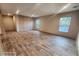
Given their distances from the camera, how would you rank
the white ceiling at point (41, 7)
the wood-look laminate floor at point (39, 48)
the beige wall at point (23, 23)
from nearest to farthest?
the white ceiling at point (41, 7) < the wood-look laminate floor at point (39, 48) < the beige wall at point (23, 23)

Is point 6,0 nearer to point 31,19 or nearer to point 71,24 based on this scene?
point 71,24

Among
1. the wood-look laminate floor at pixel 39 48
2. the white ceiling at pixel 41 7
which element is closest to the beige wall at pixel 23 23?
the white ceiling at pixel 41 7

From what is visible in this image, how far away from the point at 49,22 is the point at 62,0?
19.1 feet

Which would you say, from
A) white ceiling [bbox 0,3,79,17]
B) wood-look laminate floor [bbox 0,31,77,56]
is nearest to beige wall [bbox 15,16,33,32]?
white ceiling [bbox 0,3,79,17]

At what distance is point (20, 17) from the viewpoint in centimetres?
790

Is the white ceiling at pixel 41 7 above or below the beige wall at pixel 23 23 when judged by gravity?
above

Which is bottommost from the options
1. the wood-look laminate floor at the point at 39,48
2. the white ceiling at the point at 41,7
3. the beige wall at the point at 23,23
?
the wood-look laminate floor at the point at 39,48

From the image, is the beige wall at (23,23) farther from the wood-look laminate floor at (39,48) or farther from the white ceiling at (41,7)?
the wood-look laminate floor at (39,48)

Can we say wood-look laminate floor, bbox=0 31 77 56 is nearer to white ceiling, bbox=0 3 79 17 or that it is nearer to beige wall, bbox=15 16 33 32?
white ceiling, bbox=0 3 79 17

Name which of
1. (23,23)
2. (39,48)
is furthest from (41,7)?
(23,23)

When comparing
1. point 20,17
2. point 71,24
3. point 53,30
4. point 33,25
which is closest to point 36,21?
point 33,25

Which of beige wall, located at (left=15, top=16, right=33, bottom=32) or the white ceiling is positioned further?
beige wall, located at (left=15, top=16, right=33, bottom=32)

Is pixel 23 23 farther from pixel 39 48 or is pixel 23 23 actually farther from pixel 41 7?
pixel 39 48

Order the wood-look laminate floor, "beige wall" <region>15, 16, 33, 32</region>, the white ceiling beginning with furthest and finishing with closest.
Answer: "beige wall" <region>15, 16, 33, 32</region> → the wood-look laminate floor → the white ceiling
